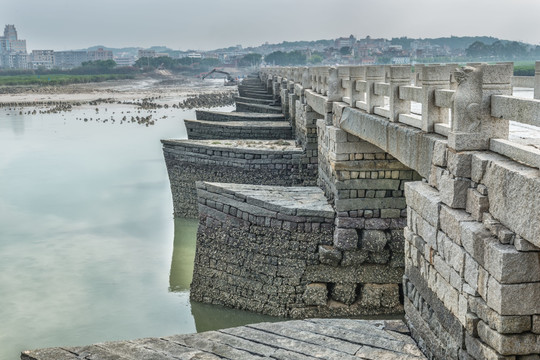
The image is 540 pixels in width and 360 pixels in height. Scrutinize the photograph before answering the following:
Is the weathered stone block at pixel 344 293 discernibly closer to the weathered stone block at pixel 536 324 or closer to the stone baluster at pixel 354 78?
the stone baluster at pixel 354 78

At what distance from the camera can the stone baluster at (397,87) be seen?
287 inches

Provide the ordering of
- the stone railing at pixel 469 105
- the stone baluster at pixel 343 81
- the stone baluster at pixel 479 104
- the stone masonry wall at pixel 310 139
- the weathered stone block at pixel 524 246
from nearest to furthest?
the weathered stone block at pixel 524 246 < the stone railing at pixel 469 105 < the stone baluster at pixel 479 104 < the stone baluster at pixel 343 81 < the stone masonry wall at pixel 310 139

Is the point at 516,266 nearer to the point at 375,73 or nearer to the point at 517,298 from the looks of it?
Result: the point at 517,298

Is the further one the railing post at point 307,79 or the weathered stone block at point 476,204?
the railing post at point 307,79

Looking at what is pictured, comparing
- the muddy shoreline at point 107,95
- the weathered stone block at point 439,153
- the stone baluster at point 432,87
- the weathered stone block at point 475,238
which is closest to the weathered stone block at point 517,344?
the weathered stone block at point 475,238

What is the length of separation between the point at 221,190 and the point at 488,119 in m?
5.84

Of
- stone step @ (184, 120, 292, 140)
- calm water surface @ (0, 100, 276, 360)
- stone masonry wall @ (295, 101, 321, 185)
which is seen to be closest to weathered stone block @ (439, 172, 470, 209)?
calm water surface @ (0, 100, 276, 360)

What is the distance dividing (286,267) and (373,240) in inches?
52.6

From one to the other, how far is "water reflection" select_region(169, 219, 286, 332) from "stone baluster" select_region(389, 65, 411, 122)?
3845 mm

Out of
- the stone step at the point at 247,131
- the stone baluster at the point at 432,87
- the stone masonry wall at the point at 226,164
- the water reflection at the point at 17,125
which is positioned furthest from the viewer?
the water reflection at the point at 17,125

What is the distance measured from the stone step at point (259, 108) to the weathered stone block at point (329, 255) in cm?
1495

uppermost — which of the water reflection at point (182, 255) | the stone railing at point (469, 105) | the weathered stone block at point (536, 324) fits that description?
the stone railing at point (469, 105)

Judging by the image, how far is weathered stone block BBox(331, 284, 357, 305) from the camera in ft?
31.4

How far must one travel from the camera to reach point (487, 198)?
186 inches
